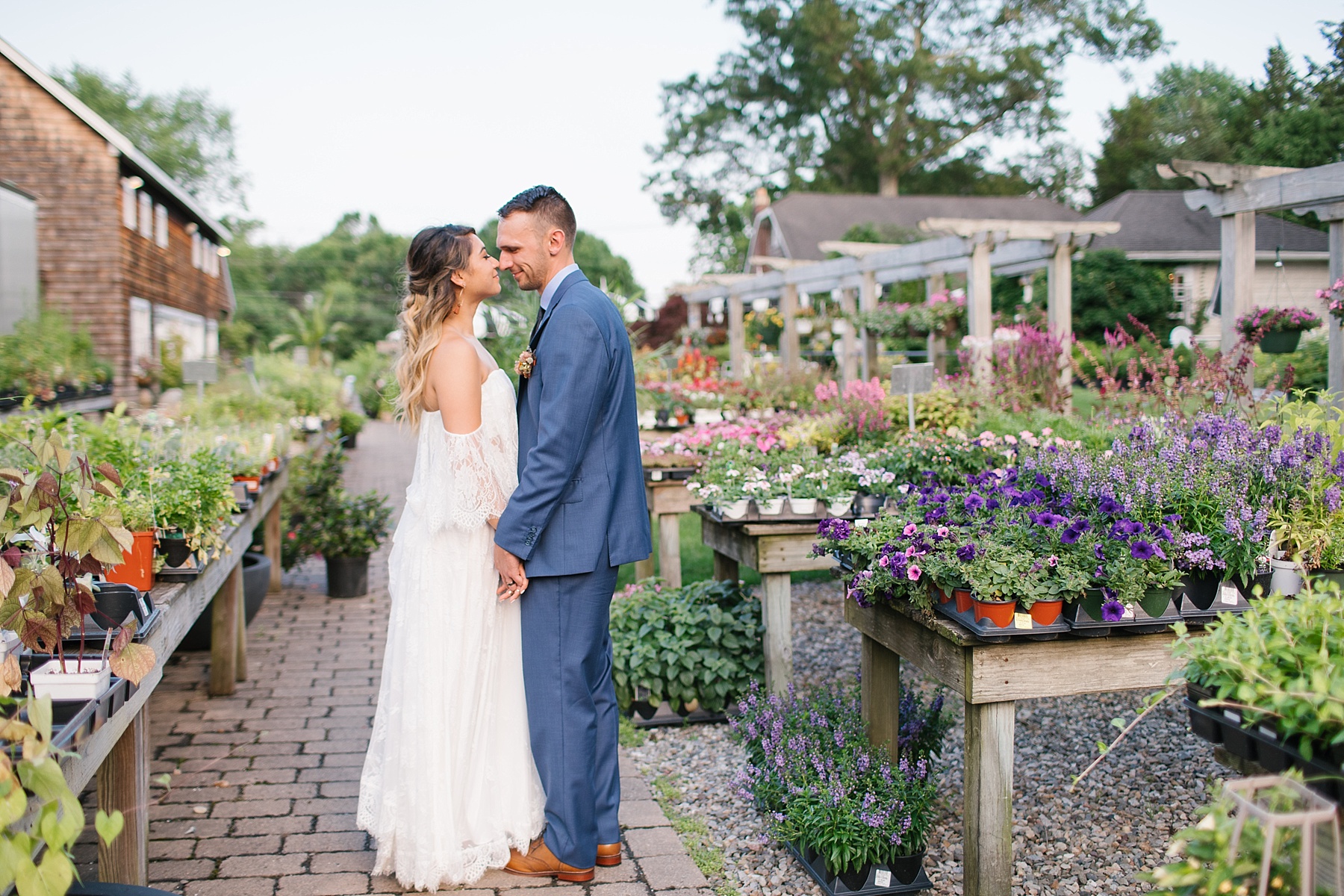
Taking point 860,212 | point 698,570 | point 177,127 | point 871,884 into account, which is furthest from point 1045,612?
point 177,127

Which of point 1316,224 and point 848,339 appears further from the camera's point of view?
point 1316,224

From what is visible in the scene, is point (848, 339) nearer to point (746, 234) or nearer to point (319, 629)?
point (319, 629)

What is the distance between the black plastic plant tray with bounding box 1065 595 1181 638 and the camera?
245 cm

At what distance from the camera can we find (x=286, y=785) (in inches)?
141

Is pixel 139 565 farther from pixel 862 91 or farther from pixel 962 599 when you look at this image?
pixel 862 91

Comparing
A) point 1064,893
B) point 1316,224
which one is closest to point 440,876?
point 1064,893

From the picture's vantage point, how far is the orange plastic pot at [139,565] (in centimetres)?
298

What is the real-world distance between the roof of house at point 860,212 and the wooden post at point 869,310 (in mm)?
Result: 12945

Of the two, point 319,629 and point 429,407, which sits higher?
point 429,407

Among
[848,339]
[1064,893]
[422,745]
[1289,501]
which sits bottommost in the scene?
[1064,893]

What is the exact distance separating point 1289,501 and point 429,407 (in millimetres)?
2350

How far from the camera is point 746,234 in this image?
1353 inches

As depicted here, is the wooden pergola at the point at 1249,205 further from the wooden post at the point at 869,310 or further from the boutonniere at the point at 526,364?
the boutonniere at the point at 526,364

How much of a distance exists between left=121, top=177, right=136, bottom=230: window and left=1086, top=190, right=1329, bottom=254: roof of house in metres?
17.6
